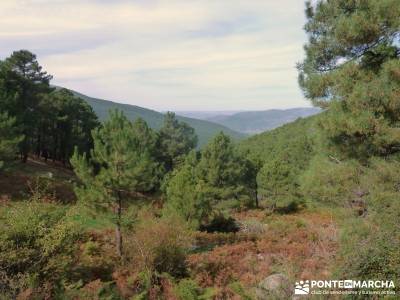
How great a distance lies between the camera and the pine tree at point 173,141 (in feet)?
176

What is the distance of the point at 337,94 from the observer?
12938 mm

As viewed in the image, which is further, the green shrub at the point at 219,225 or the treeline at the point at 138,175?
the green shrub at the point at 219,225

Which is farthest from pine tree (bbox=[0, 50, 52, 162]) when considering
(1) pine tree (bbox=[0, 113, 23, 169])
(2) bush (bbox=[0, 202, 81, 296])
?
(2) bush (bbox=[0, 202, 81, 296])

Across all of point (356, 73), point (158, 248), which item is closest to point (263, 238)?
point (158, 248)

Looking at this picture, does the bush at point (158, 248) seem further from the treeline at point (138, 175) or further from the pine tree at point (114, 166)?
the treeline at point (138, 175)

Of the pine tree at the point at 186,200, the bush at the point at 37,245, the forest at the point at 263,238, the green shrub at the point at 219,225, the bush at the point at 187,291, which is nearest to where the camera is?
the forest at the point at 263,238

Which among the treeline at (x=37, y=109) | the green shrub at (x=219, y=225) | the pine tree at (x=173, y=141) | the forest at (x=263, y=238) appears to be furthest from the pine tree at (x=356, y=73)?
the pine tree at (x=173, y=141)

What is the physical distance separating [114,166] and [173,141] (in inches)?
1384

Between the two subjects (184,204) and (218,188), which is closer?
(184,204)

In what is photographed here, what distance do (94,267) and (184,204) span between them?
8114 millimetres

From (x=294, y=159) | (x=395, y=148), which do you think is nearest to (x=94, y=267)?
(x=395, y=148)

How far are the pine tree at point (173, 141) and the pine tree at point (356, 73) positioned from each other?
3995 cm

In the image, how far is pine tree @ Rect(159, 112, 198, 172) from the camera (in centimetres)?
5366

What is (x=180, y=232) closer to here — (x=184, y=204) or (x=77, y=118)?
(x=184, y=204)
